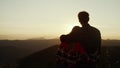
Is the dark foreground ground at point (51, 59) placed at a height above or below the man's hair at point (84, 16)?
below

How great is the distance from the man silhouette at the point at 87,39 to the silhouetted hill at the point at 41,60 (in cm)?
370

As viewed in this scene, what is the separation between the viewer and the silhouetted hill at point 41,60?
10000 mm

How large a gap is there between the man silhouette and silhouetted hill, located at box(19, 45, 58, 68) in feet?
12.2

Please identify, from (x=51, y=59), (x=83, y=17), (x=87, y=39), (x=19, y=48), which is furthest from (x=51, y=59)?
(x=19, y=48)

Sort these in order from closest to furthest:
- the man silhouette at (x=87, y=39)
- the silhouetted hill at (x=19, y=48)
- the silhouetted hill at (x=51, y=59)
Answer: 1. the man silhouette at (x=87, y=39)
2. the silhouetted hill at (x=51, y=59)
3. the silhouetted hill at (x=19, y=48)

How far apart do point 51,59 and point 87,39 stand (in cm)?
397

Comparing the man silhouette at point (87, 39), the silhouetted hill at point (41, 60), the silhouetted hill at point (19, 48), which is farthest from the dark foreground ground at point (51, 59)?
the silhouetted hill at point (19, 48)

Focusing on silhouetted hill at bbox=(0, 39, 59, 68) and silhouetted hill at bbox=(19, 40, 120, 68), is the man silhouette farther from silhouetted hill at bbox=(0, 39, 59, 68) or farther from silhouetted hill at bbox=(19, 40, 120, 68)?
silhouetted hill at bbox=(0, 39, 59, 68)

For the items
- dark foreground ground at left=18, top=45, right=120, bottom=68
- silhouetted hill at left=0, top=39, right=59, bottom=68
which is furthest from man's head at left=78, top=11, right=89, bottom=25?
silhouetted hill at left=0, top=39, right=59, bottom=68

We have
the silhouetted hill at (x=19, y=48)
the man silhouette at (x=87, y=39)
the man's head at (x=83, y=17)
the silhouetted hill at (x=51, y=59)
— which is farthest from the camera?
the silhouetted hill at (x=19, y=48)

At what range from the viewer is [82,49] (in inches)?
237

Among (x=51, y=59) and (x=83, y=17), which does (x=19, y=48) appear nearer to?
(x=51, y=59)

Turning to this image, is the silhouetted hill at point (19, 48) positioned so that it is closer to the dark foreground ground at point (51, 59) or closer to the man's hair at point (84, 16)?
the dark foreground ground at point (51, 59)

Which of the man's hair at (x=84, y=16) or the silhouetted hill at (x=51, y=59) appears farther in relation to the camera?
the silhouetted hill at (x=51, y=59)
